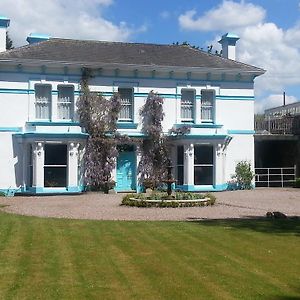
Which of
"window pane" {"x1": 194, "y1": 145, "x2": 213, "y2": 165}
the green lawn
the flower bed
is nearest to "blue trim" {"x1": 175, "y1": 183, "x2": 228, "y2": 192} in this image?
"window pane" {"x1": 194, "y1": 145, "x2": 213, "y2": 165}

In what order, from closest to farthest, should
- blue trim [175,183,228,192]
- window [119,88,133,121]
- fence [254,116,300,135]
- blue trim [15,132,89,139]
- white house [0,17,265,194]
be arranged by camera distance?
blue trim [15,132,89,139] → white house [0,17,265,194] → blue trim [175,183,228,192] → window [119,88,133,121] → fence [254,116,300,135]

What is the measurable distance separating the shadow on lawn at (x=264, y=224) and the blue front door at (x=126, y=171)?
14404 mm

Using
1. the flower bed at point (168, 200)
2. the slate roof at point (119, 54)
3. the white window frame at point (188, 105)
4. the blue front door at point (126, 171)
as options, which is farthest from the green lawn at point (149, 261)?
the white window frame at point (188, 105)

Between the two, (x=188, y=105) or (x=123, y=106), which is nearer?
(x=123, y=106)

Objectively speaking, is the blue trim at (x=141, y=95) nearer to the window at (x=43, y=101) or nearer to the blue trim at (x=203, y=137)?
the window at (x=43, y=101)

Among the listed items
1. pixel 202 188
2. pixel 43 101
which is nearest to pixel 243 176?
pixel 202 188

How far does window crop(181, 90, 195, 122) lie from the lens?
104 ft

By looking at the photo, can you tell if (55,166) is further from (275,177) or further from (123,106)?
(275,177)

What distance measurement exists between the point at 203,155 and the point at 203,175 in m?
1.10

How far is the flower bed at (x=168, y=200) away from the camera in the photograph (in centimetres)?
2062

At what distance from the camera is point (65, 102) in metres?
29.9

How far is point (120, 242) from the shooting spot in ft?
40.0

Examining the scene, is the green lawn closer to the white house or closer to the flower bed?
the flower bed

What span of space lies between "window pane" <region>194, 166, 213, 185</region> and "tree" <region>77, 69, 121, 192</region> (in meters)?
4.65
